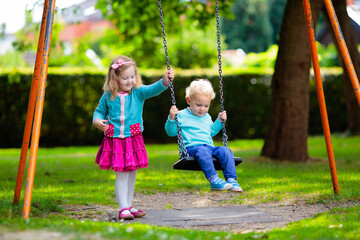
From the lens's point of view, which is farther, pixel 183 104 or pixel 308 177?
pixel 183 104

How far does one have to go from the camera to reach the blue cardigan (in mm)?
5375

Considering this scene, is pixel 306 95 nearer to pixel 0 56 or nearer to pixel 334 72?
pixel 334 72

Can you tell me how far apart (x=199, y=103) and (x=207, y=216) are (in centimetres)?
119

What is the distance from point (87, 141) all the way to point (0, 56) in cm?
2791

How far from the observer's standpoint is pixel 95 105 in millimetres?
15969

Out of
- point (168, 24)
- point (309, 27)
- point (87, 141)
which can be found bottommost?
point (87, 141)

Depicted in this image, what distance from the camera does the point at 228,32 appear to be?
47.4 metres

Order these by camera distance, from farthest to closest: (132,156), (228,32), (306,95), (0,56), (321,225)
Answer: (228,32), (0,56), (306,95), (132,156), (321,225)

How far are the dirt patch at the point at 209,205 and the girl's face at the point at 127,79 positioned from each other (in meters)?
1.32

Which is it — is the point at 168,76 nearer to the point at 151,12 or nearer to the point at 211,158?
the point at 211,158

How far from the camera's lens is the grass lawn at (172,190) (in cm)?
443

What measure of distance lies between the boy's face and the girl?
17.9 inches

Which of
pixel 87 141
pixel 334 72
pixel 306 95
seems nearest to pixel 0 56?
pixel 87 141

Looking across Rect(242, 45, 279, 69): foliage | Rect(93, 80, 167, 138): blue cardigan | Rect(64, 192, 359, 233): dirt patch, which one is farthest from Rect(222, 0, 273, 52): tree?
Rect(93, 80, 167, 138): blue cardigan
